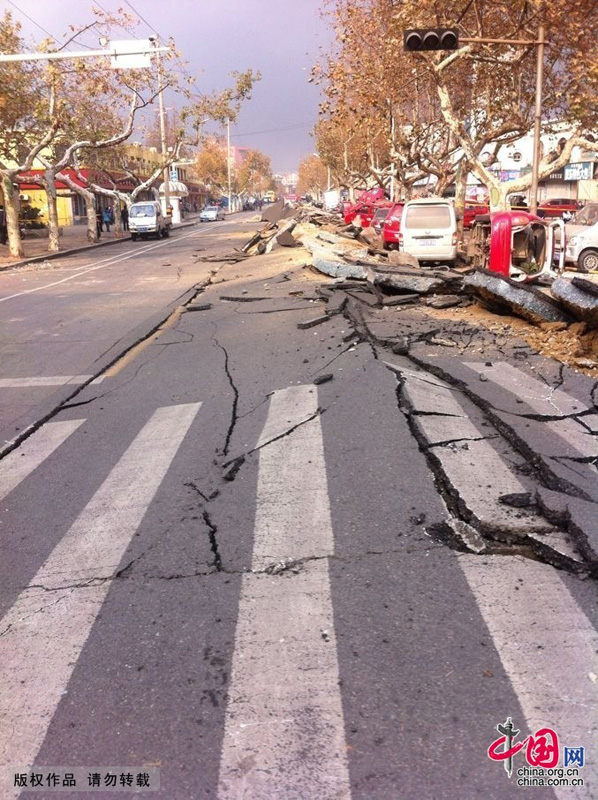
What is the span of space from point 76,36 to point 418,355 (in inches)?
904

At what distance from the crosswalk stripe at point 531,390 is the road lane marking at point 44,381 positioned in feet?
15.8

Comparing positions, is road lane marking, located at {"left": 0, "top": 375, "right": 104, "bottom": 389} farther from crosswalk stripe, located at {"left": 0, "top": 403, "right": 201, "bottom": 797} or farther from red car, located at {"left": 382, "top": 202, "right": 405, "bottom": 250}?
red car, located at {"left": 382, "top": 202, "right": 405, "bottom": 250}

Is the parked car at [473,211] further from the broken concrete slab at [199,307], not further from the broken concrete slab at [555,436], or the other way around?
the broken concrete slab at [555,436]

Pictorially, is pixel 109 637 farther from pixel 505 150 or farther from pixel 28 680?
pixel 505 150

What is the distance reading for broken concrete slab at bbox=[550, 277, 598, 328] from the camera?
28.8ft

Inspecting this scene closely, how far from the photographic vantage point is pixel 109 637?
10.8 ft

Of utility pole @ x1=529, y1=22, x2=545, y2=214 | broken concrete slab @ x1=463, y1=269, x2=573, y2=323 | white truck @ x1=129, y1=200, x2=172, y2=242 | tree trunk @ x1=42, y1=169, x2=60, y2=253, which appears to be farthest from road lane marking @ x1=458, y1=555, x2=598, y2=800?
white truck @ x1=129, y1=200, x2=172, y2=242

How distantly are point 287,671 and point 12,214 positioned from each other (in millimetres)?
27686

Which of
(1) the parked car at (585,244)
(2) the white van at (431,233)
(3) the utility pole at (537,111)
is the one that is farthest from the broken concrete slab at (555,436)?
(3) the utility pole at (537,111)

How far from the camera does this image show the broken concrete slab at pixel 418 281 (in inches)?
483

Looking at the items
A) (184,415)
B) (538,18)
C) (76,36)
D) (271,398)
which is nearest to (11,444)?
(184,415)

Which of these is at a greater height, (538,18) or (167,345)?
(538,18)

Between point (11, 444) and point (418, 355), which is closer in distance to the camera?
point (11, 444)

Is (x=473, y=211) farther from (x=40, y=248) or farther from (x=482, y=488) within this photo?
(x=482, y=488)
